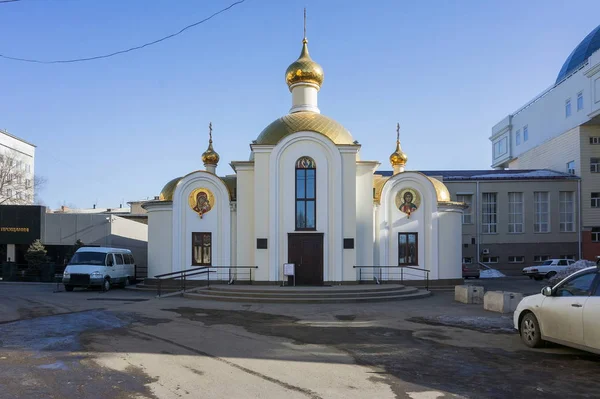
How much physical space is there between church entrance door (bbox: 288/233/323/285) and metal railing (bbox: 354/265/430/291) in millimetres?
1916

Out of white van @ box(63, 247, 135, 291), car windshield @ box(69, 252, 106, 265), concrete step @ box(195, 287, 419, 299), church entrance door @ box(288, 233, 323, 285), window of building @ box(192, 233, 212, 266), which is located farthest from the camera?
window of building @ box(192, 233, 212, 266)

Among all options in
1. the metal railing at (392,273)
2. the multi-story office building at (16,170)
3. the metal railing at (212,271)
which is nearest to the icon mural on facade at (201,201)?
the metal railing at (212,271)

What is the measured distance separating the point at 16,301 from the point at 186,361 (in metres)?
12.1

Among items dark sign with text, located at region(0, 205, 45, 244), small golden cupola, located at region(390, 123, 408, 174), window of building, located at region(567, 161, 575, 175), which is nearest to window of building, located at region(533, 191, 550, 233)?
window of building, located at region(567, 161, 575, 175)

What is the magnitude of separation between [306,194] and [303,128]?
141 inches

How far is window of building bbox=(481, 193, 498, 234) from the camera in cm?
4059

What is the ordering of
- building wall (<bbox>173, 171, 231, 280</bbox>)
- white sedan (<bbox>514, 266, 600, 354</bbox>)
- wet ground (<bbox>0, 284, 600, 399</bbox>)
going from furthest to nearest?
1. building wall (<bbox>173, 171, 231, 280</bbox>)
2. white sedan (<bbox>514, 266, 600, 354</bbox>)
3. wet ground (<bbox>0, 284, 600, 399</bbox>)

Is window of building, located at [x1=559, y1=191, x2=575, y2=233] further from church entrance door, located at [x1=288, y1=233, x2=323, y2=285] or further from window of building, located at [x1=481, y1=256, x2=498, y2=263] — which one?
church entrance door, located at [x1=288, y1=233, x2=323, y2=285]

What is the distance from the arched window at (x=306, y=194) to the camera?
21.1m

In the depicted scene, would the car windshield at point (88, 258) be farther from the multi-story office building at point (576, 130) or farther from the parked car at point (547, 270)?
the multi-story office building at point (576, 130)

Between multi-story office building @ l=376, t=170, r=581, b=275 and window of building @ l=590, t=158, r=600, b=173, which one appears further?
multi-story office building @ l=376, t=170, r=581, b=275

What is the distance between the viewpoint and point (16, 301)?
57.0ft

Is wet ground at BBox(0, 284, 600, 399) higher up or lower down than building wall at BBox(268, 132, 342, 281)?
lower down

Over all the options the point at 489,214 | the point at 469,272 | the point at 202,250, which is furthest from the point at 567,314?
the point at 489,214
